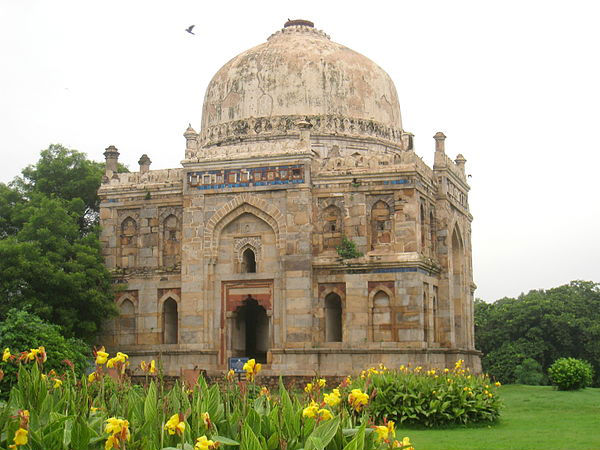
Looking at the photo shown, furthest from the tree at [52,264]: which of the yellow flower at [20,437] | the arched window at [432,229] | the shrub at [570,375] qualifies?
the yellow flower at [20,437]

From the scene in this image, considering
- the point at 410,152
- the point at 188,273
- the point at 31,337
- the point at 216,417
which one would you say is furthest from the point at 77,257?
the point at 216,417

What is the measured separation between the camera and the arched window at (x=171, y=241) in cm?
2552

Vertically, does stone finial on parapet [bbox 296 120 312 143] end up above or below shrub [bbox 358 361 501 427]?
above

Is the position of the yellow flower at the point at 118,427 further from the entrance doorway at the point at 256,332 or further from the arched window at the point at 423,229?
the entrance doorway at the point at 256,332

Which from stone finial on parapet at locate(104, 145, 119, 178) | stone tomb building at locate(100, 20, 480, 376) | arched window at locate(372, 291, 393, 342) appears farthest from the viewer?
stone finial on parapet at locate(104, 145, 119, 178)

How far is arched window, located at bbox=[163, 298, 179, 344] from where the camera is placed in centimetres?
2530

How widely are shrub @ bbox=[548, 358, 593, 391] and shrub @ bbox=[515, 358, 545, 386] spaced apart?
34.1 ft

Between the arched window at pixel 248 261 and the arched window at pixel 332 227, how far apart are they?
2118mm

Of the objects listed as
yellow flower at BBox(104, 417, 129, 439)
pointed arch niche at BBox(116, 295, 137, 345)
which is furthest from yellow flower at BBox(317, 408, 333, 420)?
pointed arch niche at BBox(116, 295, 137, 345)

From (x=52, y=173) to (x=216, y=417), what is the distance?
21.6m

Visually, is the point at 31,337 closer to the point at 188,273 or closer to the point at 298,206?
the point at 188,273

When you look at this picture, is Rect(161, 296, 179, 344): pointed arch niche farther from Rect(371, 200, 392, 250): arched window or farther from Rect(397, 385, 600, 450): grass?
Rect(397, 385, 600, 450): grass

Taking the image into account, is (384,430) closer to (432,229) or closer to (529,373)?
(432,229)

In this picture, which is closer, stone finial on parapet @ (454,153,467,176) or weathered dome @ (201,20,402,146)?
weathered dome @ (201,20,402,146)
